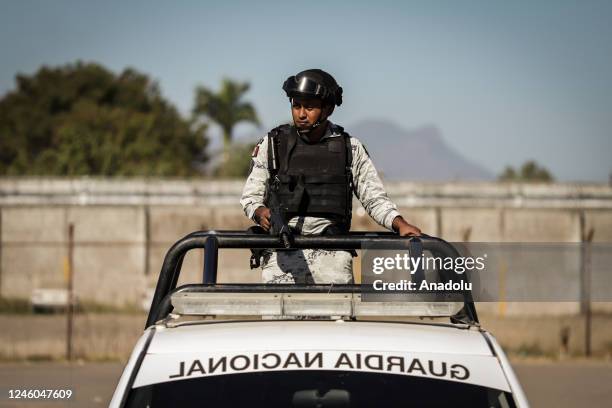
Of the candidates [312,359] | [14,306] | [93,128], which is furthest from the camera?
[93,128]

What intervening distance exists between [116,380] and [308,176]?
819 centimetres

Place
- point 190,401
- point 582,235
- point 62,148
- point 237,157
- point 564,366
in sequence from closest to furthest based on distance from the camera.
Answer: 1. point 190,401
2. point 564,366
3. point 582,235
4. point 62,148
5. point 237,157

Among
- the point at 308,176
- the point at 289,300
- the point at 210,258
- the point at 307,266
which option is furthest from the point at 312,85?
the point at 289,300

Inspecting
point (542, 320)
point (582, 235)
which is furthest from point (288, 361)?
point (582, 235)

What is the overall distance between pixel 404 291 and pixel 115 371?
34.3 feet

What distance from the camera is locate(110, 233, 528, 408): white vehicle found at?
10.6 ft

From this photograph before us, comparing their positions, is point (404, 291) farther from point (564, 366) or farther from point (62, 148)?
point (62, 148)

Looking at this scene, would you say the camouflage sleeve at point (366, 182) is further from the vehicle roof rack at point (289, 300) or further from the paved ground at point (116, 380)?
the paved ground at point (116, 380)

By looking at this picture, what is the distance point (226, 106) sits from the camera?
6081cm

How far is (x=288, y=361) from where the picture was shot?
324 centimetres

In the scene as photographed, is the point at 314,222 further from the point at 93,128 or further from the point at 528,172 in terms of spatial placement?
the point at 528,172

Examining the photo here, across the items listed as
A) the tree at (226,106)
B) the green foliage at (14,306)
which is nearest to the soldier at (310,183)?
the green foliage at (14,306)

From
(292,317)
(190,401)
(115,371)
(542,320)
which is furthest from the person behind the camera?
(542,320)

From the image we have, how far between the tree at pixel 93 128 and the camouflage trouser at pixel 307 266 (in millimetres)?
41884
